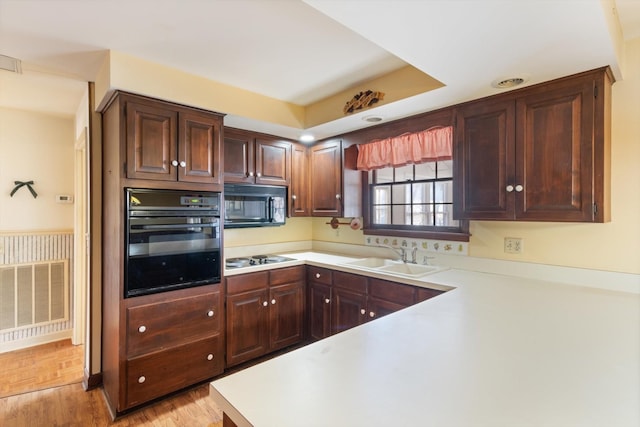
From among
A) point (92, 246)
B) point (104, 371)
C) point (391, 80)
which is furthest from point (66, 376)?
point (391, 80)

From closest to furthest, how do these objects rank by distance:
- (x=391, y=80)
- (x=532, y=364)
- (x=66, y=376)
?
(x=532, y=364) → (x=391, y=80) → (x=66, y=376)

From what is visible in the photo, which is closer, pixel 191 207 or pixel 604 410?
pixel 604 410

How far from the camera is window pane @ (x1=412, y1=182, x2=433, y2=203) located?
2.84 metres

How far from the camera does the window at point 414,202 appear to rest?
2.69 metres

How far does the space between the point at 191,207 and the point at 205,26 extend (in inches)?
47.7

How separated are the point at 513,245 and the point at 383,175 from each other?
1323 millimetres

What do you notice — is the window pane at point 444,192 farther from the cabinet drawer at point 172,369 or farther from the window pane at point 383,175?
the cabinet drawer at point 172,369

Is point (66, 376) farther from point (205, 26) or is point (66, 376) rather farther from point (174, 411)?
point (205, 26)

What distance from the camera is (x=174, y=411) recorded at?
2.17 metres

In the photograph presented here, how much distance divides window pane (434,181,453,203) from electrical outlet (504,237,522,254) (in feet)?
1.81

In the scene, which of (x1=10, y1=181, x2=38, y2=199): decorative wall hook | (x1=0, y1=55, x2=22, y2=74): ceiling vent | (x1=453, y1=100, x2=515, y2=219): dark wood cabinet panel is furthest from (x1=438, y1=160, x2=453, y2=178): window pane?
(x1=10, y1=181, x2=38, y2=199): decorative wall hook

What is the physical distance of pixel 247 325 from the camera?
272cm

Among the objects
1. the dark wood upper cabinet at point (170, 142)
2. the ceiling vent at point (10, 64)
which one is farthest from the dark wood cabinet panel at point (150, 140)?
the ceiling vent at point (10, 64)

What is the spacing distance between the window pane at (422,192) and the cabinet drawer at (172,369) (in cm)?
209
